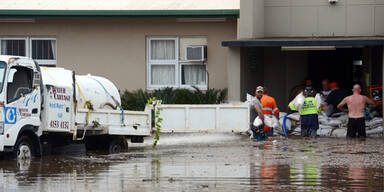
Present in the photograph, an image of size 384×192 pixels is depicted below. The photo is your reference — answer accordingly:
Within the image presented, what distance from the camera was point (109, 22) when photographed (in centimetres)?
2609

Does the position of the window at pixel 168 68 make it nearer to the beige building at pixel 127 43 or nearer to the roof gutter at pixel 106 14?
the beige building at pixel 127 43

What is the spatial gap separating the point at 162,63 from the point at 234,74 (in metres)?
2.90

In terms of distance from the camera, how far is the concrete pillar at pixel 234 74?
24281 millimetres

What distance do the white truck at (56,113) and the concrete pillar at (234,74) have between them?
4.46 m

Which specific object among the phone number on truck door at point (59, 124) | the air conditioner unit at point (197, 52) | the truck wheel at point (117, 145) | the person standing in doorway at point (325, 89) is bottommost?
the truck wheel at point (117, 145)

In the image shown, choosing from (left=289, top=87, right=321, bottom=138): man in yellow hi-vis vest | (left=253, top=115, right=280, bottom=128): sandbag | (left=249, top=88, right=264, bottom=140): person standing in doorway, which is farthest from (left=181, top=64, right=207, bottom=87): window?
(left=249, top=88, right=264, bottom=140): person standing in doorway

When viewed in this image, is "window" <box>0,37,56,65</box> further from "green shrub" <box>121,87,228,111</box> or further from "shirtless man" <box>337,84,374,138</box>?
"shirtless man" <box>337,84,374,138</box>

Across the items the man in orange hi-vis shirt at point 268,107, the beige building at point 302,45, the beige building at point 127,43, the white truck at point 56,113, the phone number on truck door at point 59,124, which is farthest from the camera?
the beige building at point 127,43

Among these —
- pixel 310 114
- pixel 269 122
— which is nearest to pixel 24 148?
pixel 269 122

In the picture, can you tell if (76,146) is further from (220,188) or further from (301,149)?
(220,188)

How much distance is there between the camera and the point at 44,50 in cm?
2633

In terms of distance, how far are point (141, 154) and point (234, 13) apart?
25.4 feet

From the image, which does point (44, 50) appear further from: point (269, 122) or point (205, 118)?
point (269, 122)

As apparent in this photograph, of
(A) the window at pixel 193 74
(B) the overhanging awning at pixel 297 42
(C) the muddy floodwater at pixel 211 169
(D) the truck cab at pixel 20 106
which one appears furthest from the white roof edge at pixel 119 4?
(D) the truck cab at pixel 20 106
